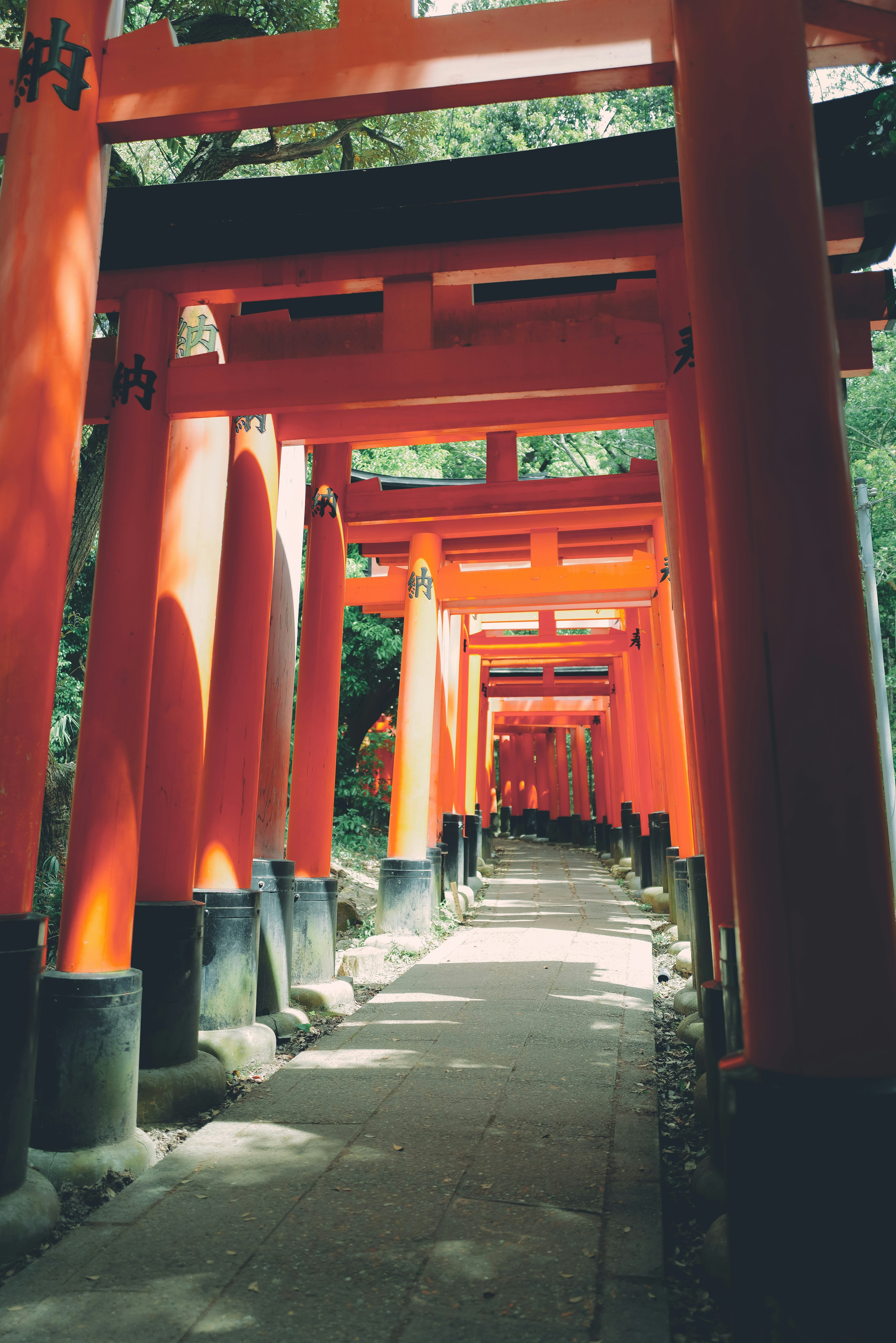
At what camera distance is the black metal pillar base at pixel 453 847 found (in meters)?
13.1

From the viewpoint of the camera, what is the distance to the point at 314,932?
6.57 metres

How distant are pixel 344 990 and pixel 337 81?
538 centimetres

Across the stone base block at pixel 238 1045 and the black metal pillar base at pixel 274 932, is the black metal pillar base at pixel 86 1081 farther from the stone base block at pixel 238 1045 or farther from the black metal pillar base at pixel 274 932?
the black metal pillar base at pixel 274 932

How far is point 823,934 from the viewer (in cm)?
191

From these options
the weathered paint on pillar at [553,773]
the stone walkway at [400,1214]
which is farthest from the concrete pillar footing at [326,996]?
the weathered paint on pillar at [553,773]

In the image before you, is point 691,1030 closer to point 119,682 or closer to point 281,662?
point 119,682

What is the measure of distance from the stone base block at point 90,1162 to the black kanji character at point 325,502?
521cm

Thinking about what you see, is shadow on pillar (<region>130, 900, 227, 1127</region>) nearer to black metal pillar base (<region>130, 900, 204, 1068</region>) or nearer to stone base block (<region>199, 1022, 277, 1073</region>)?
black metal pillar base (<region>130, 900, 204, 1068</region>)

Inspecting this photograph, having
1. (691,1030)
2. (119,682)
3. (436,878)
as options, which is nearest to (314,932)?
(691,1030)

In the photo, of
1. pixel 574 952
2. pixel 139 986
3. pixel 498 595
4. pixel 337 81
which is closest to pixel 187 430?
pixel 337 81

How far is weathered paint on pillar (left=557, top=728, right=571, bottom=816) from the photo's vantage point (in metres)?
29.6

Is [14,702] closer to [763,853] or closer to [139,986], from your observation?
[139,986]

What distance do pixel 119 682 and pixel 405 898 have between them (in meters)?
5.90

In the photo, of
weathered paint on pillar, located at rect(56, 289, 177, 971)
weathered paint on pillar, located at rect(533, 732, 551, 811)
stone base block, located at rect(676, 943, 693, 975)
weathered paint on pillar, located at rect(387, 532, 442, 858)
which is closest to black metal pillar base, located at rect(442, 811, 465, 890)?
weathered paint on pillar, located at rect(387, 532, 442, 858)
